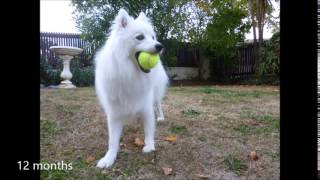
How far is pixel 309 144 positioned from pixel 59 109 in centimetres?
201

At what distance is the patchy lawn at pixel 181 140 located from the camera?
5.28 feet

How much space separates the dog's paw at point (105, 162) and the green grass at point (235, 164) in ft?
1.95

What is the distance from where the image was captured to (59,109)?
259 cm

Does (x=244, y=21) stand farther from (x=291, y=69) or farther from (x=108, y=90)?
(x=291, y=69)

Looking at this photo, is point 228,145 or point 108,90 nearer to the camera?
point 108,90

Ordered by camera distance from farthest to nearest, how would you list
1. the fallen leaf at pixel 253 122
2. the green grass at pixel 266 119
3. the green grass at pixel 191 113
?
the green grass at pixel 191 113, the fallen leaf at pixel 253 122, the green grass at pixel 266 119

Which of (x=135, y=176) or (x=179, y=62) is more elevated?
(x=179, y=62)

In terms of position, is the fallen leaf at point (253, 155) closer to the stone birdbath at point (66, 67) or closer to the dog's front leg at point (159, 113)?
the dog's front leg at point (159, 113)

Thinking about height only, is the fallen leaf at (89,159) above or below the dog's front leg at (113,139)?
below

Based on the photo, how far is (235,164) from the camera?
1.69 m

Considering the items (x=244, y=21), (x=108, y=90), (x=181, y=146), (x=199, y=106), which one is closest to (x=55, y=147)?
(x=108, y=90)

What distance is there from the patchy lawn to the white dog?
0.41 ft

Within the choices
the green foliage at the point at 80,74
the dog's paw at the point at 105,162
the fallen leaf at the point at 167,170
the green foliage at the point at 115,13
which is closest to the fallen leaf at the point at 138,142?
the dog's paw at the point at 105,162

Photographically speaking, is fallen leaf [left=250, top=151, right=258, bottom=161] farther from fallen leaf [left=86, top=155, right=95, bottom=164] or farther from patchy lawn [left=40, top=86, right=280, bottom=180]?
fallen leaf [left=86, top=155, right=95, bottom=164]
